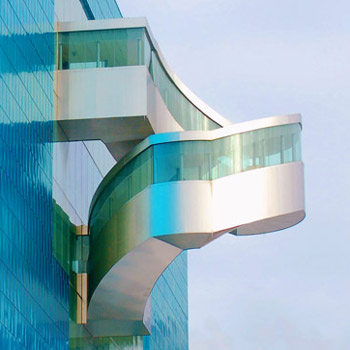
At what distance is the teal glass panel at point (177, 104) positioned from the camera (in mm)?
43812

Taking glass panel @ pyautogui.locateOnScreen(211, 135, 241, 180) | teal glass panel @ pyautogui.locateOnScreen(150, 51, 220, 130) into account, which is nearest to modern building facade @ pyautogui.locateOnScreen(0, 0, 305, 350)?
glass panel @ pyautogui.locateOnScreen(211, 135, 241, 180)

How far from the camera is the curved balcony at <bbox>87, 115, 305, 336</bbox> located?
40438 mm

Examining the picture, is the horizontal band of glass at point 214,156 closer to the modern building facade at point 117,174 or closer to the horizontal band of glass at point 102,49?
the modern building facade at point 117,174

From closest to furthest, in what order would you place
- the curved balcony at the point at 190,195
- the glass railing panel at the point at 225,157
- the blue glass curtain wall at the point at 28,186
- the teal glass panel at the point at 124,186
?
the blue glass curtain wall at the point at 28,186 → the curved balcony at the point at 190,195 → the glass railing panel at the point at 225,157 → the teal glass panel at the point at 124,186

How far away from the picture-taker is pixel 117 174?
142 feet

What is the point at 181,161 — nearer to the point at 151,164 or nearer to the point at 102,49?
the point at 151,164

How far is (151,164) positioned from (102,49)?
3728 mm

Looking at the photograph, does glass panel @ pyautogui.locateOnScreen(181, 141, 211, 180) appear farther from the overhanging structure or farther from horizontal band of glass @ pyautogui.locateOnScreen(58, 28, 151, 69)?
horizontal band of glass @ pyautogui.locateOnScreen(58, 28, 151, 69)

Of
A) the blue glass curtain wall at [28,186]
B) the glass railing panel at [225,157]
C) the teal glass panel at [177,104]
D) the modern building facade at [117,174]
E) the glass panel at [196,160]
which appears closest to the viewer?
the blue glass curtain wall at [28,186]

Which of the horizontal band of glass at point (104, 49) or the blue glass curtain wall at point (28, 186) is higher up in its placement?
the horizontal band of glass at point (104, 49)

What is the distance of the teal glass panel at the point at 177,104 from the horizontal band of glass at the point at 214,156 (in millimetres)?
2715

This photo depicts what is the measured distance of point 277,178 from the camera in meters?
40.8

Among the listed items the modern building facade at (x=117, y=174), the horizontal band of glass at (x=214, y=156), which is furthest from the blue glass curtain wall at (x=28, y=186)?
the horizontal band of glass at (x=214, y=156)

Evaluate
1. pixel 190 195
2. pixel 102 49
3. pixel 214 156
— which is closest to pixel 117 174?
pixel 190 195
